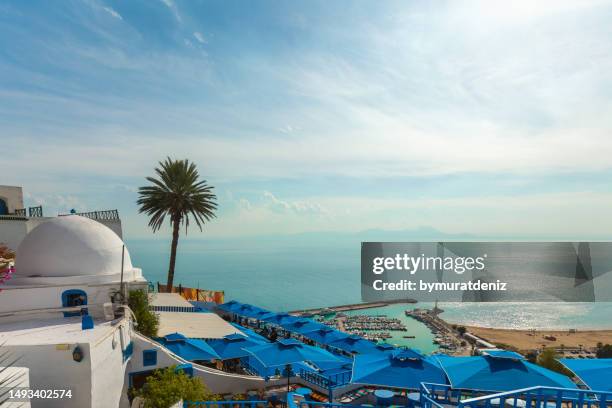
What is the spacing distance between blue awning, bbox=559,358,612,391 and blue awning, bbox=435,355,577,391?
0.56m

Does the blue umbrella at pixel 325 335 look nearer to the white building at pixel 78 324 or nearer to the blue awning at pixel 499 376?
the white building at pixel 78 324

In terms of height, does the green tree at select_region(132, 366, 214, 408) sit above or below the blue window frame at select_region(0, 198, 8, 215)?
below

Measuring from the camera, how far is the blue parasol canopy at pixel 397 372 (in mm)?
12227

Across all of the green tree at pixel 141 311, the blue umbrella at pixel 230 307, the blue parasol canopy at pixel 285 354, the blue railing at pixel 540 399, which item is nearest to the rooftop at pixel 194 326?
the green tree at pixel 141 311

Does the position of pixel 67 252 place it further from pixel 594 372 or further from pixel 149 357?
pixel 594 372

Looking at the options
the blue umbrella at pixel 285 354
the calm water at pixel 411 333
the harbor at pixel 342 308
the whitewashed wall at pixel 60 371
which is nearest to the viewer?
the whitewashed wall at pixel 60 371

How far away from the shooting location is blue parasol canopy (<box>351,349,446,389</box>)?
12227 millimetres

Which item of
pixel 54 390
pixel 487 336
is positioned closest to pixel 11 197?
pixel 54 390

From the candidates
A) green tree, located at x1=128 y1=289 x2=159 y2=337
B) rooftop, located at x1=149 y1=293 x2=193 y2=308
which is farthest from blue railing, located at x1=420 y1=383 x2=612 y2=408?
rooftop, located at x1=149 y1=293 x2=193 y2=308

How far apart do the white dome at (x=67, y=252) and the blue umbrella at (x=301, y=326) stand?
497 inches

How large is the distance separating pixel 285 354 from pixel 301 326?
422 inches

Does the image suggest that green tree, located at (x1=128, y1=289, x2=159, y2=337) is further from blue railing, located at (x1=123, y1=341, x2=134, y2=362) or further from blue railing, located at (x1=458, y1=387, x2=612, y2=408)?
blue railing, located at (x1=458, y1=387, x2=612, y2=408)

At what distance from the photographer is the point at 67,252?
14500mm

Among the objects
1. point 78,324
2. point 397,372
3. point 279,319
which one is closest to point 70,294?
point 78,324
